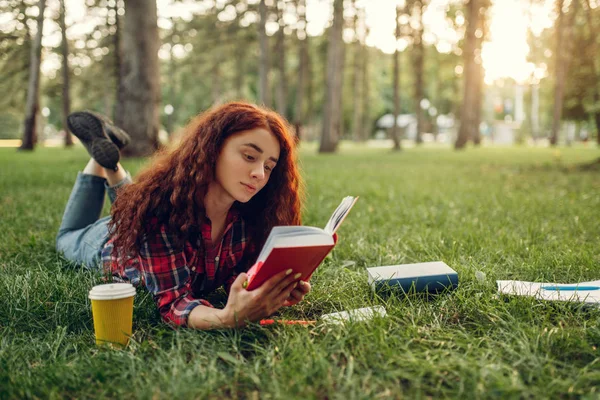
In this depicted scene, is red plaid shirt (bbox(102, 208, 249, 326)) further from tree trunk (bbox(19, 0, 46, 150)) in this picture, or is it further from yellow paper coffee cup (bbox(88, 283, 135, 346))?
tree trunk (bbox(19, 0, 46, 150))

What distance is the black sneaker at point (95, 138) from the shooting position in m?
3.42

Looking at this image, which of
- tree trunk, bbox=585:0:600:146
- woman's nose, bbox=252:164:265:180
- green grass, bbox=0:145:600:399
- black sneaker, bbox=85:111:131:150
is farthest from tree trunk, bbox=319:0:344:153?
woman's nose, bbox=252:164:265:180

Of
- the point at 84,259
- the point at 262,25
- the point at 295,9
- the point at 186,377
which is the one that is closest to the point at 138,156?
the point at 262,25

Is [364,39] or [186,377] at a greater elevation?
[364,39]

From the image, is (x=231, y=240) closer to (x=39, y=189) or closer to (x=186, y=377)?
(x=186, y=377)

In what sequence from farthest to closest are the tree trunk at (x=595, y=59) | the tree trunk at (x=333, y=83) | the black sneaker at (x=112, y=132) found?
the tree trunk at (x=333, y=83)
the tree trunk at (x=595, y=59)
the black sneaker at (x=112, y=132)

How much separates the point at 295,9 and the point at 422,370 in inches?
851

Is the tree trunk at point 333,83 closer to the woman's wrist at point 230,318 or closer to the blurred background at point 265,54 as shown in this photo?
the blurred background at point 265,54

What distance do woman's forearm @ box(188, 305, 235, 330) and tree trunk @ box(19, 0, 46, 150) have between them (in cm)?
1878

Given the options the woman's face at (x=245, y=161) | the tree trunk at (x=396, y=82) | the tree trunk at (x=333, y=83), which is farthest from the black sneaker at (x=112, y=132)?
the tree trunk at (x=396, y=82)

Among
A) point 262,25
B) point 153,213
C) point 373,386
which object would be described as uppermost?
point 262,25

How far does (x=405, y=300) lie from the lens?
8.23 feet

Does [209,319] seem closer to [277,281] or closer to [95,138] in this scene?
[277,281]

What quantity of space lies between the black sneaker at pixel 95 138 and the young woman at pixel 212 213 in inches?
42.6
